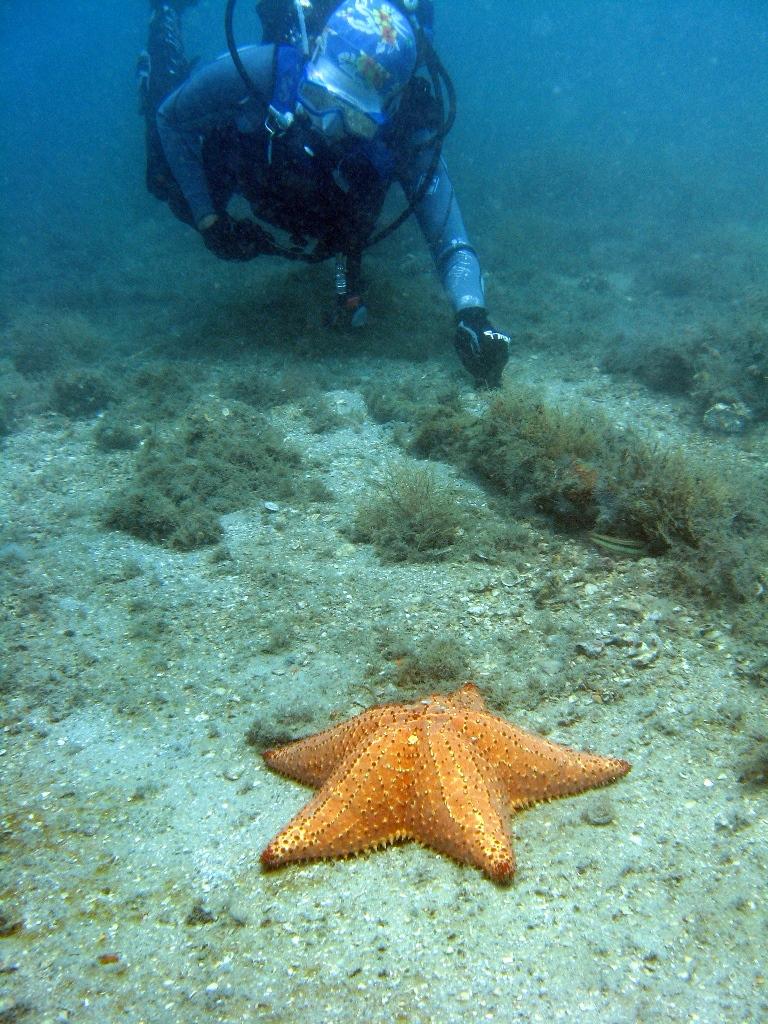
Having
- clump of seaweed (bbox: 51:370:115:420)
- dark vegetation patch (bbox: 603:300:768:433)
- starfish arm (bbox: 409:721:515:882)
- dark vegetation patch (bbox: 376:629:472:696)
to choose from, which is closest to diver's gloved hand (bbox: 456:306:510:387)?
dark vegetation patch (bbox: 603:300:768:433)

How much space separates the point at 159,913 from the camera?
7.50ft

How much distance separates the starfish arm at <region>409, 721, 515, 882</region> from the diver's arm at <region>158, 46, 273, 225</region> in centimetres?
762

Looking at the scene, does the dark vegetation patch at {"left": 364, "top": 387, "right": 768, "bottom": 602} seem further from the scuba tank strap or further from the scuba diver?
the scuba tank strap

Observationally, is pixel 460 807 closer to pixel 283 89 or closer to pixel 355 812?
pixel 355 812

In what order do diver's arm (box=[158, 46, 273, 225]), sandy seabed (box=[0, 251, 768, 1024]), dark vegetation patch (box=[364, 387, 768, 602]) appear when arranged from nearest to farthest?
sandy seabed (box=[0, 251, 768, 1024]) < dark vegetation patch (box=[364, 387, 768, 602]) < diver's arm (box=[158, 46, 273, 225])

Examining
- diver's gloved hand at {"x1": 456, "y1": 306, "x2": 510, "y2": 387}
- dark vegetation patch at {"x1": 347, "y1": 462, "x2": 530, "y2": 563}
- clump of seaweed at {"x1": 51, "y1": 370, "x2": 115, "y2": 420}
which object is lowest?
dark vegetation patch at {"x1": 347, "y1": 462, "x2": 530, "y2": 563}

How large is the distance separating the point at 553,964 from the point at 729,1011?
530 millimetres

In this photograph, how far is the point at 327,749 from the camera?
269 cm

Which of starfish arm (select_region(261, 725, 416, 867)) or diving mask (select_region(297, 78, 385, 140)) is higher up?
diving mask (select_region(297, 78, 385, 140))

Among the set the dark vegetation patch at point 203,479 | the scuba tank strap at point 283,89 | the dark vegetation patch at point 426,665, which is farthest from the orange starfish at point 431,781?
the scuba tank strap at point 283,89

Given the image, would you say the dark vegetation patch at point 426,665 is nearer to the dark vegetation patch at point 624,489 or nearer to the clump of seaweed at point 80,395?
the dark vegetation patch at point 624,489

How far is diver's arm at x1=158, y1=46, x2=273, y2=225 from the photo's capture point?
7264 mm

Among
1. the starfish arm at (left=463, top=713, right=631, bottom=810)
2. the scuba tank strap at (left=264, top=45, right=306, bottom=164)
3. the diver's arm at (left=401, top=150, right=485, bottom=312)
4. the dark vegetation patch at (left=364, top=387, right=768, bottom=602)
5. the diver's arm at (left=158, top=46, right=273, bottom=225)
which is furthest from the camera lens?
the diver's arm at (left=401, top=150, right=485, bottom=312)

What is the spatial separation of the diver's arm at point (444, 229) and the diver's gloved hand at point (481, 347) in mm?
710
